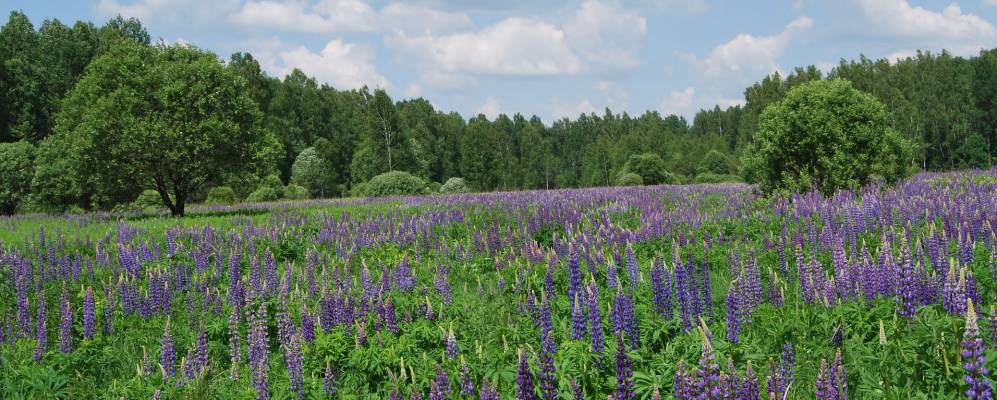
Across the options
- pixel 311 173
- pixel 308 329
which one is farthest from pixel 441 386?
pixel 311 173

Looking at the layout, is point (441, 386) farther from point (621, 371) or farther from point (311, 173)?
point (311, 173)

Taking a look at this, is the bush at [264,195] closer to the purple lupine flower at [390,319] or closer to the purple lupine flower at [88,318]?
the purple lupine flower at [88,318]

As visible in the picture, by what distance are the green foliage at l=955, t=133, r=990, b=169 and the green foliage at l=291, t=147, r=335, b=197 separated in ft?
213

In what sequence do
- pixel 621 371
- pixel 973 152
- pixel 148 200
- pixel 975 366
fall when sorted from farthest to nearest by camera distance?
1. pixel 973 152
2. pixel 148 200
3. pixel 621 371
4. pixel 975 366

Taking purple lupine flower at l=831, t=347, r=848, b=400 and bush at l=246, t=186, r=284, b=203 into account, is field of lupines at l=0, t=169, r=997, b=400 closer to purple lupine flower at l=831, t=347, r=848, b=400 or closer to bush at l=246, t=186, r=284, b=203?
purple lupine flower at l=831, t=347, r=848, b=400

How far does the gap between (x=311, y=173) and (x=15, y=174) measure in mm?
36298

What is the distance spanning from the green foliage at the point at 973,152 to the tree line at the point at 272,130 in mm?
191

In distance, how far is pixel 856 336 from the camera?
14.4 feet

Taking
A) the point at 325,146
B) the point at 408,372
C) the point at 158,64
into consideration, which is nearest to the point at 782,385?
A: the point at 408,372

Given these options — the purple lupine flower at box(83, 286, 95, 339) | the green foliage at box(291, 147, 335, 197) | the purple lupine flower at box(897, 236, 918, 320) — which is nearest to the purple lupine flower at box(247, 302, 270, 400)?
the purple lupine flower at box(83, 286, 95, 339)

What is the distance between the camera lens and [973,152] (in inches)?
2616

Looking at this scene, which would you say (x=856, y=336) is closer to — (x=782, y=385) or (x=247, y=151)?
(x=782, y=385)

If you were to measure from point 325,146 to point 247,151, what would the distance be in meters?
56.4

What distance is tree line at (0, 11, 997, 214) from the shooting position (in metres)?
21.2
